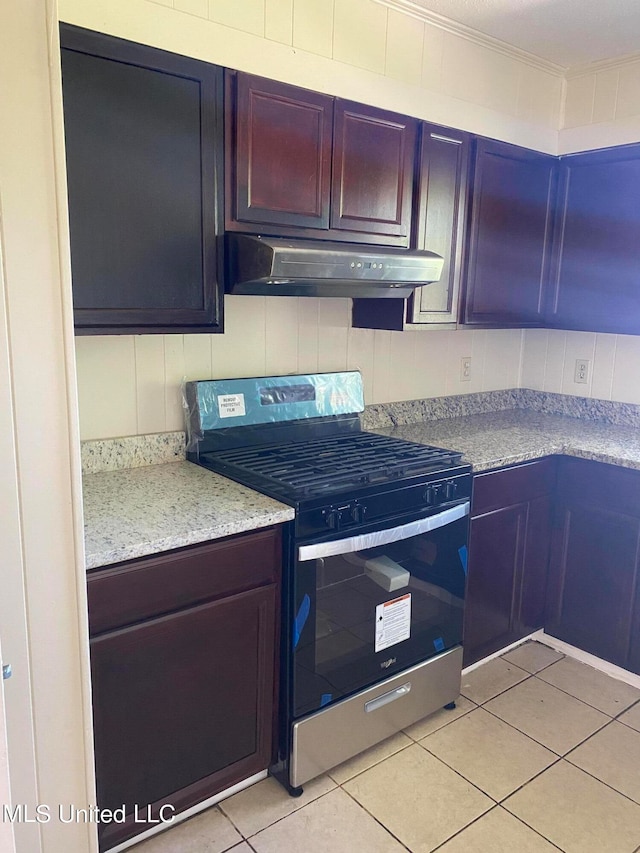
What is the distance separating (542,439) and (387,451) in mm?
Result: 756

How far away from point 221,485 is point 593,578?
5.09 ft

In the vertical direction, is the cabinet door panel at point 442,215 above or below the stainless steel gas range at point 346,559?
above

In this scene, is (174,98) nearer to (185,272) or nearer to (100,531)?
(185,272)

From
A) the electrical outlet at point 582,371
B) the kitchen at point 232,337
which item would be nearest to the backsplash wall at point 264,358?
the kitchen at point 232,337

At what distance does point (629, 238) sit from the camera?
103 inches

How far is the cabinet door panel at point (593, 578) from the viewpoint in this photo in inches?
96.6

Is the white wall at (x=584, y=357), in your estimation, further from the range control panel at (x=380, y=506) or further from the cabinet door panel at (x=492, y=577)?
the range control panel at (x=380, y=506)

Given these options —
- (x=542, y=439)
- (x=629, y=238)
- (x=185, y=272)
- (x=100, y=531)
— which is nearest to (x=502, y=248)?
(x=629, y=238)

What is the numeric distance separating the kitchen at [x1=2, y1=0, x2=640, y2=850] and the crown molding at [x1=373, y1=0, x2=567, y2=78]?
0.02 m

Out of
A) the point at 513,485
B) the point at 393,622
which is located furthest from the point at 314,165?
the point at 393,622

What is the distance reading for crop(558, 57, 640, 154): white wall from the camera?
8.91ft

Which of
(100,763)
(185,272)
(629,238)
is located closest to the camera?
(100,763)

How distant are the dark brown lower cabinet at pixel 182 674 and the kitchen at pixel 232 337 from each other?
0.72 ft

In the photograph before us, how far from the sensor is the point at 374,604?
201 centimetres
